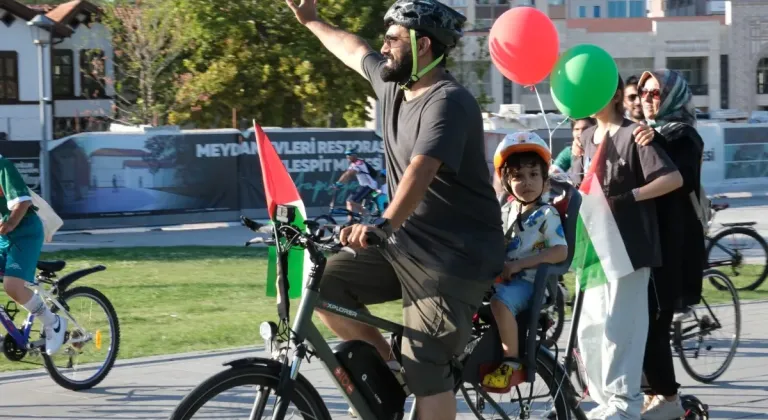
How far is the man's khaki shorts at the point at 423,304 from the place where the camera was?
455 centimetres

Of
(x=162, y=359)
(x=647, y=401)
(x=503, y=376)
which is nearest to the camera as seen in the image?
(x=503, y=376)

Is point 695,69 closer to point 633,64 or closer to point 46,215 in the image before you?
point 633,64

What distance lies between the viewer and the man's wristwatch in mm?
4152

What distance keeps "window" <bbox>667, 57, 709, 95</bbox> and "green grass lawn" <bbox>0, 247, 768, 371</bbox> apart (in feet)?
189

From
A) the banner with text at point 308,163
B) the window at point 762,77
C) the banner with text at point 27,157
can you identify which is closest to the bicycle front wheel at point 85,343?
the banner with text at point 27,157

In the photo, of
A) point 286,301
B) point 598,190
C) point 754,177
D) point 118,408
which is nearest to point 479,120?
point 286,301

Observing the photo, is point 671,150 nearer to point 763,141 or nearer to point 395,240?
point 395,240

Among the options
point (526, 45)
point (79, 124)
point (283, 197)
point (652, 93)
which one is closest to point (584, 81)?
point (652, 93)

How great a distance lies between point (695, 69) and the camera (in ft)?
240

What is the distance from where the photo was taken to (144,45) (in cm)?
3766

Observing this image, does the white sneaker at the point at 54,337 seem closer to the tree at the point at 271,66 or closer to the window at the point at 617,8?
the tree at the point at 271,66

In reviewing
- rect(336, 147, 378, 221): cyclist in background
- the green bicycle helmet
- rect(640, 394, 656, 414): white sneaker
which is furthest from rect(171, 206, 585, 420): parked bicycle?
rect(336, 147, 378, 221): cyclist in background

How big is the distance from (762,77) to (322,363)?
73.2 metres

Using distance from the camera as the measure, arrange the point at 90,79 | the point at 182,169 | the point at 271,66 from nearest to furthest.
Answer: the point at 182,169 < the point at 271,66 < the point at 90,79
